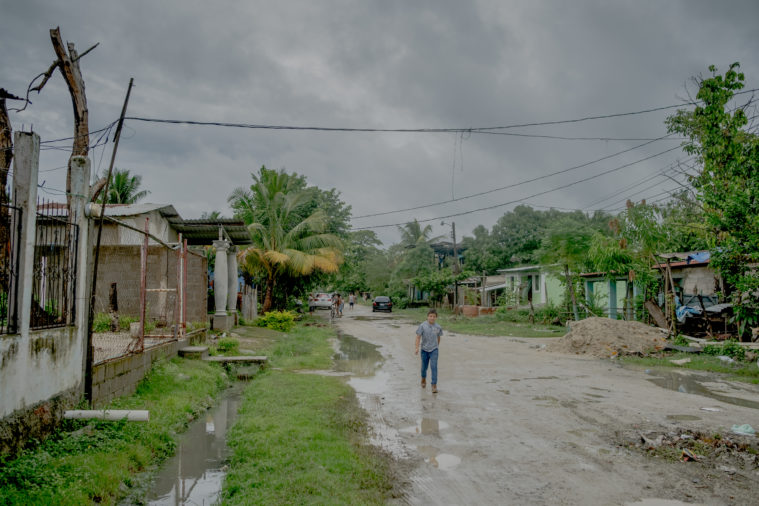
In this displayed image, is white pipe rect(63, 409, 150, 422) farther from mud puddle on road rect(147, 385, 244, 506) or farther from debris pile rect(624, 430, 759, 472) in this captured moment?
debris pile rect(624, 430, 759, 472)

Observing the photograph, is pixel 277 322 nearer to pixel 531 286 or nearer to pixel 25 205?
pixel 25 205

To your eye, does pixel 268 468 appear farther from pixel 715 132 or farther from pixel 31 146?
pixel 715 132

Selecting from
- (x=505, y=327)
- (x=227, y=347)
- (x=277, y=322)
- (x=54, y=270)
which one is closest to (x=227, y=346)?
(x=227, y=347)

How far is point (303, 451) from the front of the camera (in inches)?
228

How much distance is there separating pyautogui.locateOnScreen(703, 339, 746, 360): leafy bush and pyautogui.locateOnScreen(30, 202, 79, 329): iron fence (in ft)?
48.9

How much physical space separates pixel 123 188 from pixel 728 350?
1196 inches

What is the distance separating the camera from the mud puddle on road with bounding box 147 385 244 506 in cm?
521

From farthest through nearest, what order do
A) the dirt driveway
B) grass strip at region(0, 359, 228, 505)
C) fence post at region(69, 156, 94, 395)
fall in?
fence post at region(69, 156, 94, 395) → the dirt driveway → grass strip at region(0, 359, 228, 505)

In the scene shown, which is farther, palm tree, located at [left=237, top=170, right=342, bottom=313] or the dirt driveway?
palm tree, located at [left=237, top=170, right=342, bottom=313]

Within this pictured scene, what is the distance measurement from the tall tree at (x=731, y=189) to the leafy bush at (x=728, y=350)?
1173 mm

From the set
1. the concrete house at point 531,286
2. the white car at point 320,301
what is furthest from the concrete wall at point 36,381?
the white car at point 320,301

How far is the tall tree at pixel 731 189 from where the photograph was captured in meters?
11.0

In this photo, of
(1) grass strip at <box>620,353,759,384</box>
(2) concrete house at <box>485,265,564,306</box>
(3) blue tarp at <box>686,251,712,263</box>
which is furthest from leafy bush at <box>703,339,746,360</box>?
(2) concrete house at <box>485,265,564,306</box>

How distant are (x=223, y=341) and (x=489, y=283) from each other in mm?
31603
